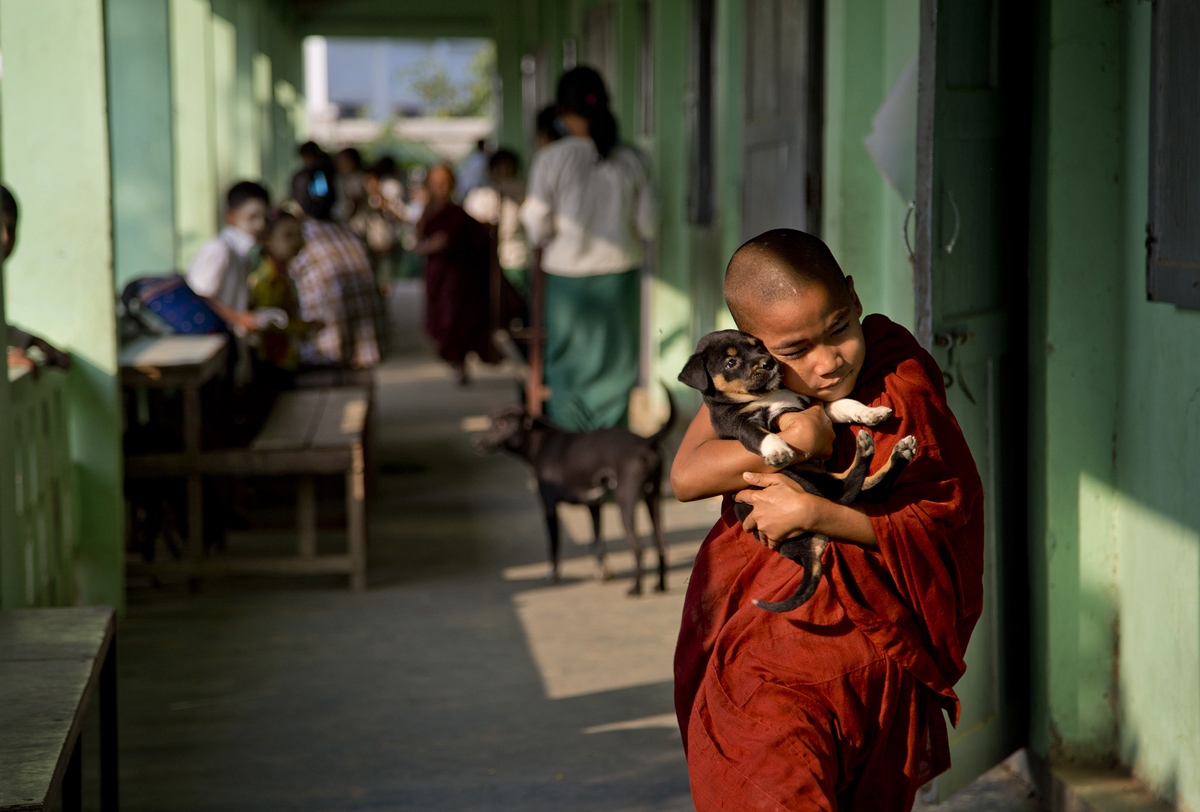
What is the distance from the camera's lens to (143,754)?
3.46 meters

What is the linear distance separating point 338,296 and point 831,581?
486 cm

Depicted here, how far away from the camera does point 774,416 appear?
6.05 feet

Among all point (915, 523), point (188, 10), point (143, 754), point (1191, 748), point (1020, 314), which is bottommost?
point (143, 754)

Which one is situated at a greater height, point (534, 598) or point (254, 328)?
point (254, 328)

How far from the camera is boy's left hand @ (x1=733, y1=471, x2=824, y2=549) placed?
184 cm

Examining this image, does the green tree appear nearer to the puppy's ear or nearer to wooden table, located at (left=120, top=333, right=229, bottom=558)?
wooden table, located at (left=120, top=333, right=229, bottom=558)

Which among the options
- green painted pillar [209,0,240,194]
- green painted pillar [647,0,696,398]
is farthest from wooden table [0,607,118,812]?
green painted pillar [209,0,240,194]

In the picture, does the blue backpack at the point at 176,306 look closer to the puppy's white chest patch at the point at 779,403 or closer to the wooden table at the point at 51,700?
the wooden table at the point at 51,700

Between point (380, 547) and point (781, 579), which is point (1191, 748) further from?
point (380, 547)

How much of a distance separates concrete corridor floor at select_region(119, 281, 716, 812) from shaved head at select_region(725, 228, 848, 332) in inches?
67.2

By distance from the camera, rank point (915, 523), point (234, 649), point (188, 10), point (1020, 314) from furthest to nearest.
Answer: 1. point (188, 10)
2. point (234, 649)
3. point (1020, 314)
4. point (915, 523)

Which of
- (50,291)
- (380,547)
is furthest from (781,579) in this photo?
(380,547)

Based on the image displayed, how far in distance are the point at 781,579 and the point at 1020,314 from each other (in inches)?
59.2

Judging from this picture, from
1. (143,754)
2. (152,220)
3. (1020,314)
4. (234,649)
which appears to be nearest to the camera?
(1020,314)
